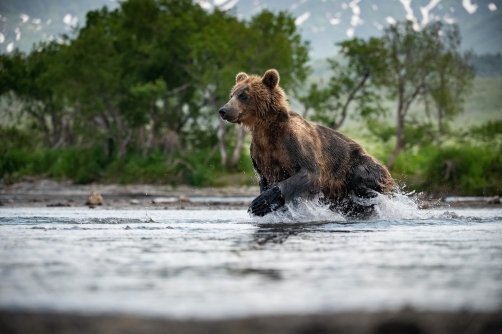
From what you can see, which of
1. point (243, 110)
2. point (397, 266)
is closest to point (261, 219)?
point (243, 110)

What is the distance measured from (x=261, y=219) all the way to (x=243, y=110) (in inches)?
54.2

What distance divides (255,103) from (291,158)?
861 millimetres

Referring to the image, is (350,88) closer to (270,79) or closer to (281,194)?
(270,79)

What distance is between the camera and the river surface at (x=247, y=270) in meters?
3.32

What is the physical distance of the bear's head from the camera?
967cm

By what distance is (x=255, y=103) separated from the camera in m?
9.75

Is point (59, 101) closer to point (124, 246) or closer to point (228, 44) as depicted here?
point (228, 44)

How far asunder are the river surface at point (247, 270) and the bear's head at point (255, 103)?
2.23m

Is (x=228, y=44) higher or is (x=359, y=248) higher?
(x=228, y=44)

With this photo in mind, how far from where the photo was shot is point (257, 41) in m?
33.3

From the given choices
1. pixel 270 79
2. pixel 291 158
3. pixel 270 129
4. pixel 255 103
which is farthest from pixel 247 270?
pixel 270 79

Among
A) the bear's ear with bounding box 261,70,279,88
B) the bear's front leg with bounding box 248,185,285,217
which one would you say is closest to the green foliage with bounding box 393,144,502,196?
the bear's ear with bounding box 261,70,279,88

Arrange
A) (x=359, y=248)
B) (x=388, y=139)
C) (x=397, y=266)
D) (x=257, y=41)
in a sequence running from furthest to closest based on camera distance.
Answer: (x=388, y=139)
(x=257, y=41)
(x=359, y=248)
(x=397, y=266)

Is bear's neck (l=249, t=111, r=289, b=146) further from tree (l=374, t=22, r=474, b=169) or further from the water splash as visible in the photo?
tree (l=374, t=22, r=474, b=169)
